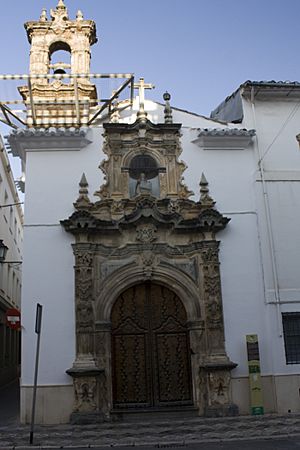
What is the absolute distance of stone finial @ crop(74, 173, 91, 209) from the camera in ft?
41.3

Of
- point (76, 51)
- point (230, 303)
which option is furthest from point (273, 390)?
point (76, 51)

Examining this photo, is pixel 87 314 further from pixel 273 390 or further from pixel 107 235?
pixel 273 390

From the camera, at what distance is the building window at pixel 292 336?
12219mm

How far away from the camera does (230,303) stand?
1234cm

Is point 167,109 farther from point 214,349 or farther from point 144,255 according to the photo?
point 214,349

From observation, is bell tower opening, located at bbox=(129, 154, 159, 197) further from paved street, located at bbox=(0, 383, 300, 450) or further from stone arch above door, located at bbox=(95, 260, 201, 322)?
paved street, located at bbox=(0, 383, 300, 450)

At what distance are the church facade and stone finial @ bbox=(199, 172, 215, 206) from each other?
1.4 inches

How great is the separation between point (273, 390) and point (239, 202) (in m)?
4.61

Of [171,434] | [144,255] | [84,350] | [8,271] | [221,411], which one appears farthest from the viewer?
[8,271]

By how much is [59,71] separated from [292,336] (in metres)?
9.82

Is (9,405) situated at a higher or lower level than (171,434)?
higher

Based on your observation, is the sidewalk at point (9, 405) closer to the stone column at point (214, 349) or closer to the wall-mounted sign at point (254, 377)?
the stone column at point (214, 349)

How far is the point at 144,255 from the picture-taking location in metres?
12.4

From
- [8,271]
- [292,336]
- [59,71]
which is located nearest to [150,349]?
[292,336]
